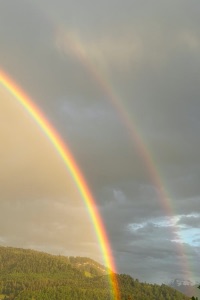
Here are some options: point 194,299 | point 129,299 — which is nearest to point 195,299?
point 194,299

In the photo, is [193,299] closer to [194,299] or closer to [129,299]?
[194,299]

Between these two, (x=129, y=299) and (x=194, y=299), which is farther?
(x=129, y=299)

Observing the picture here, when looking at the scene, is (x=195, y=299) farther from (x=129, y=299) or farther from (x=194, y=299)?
(x=129, y=299)

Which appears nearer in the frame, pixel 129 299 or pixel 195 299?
pixel 195 299

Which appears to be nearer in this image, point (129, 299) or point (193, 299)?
point (193, 299)

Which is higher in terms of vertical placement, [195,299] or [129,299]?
[129,299]

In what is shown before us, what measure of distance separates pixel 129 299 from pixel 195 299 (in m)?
103

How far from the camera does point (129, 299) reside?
418 ft

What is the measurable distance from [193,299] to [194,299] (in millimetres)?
160

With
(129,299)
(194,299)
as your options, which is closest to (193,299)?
(194,299)

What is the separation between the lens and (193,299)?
1217 inches

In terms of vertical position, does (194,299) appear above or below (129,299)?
below

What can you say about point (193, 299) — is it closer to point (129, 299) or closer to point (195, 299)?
point (195, 299)
